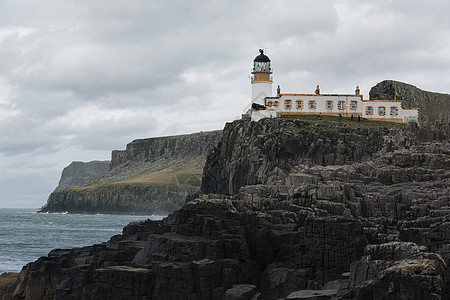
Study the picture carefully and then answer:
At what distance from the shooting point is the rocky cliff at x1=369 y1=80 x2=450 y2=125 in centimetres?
11381

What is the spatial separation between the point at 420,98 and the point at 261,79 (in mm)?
30595

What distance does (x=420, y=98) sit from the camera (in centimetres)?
11869

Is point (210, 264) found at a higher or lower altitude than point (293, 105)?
lower

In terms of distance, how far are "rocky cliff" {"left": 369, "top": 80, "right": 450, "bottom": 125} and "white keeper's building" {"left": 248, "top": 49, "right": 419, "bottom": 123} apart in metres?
7.68

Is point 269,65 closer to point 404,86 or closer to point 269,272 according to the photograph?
point 404,86

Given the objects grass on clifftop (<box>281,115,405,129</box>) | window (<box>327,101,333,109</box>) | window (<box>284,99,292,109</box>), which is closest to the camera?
grass on clifftop (<box>281,115,405,129</box>)

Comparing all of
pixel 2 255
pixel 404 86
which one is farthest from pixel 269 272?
pixel 404 86

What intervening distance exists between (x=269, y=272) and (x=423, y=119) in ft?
286

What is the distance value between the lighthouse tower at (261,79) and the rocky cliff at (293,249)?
173 feet

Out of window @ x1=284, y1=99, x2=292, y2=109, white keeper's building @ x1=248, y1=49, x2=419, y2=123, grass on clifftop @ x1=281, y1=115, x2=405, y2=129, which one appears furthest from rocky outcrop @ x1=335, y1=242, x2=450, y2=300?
window @ x1=284, y1=99, x2=292, y2=109

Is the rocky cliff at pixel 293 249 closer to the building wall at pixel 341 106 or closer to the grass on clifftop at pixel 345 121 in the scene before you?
the grass on clifftop at pixel 345 121

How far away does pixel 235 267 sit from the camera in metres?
29.7

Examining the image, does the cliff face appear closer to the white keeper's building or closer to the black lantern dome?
the white keeper's building

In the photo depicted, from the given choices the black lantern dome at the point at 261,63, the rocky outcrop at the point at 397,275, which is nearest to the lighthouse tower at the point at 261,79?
the black lantern dome at the point at 261,63
